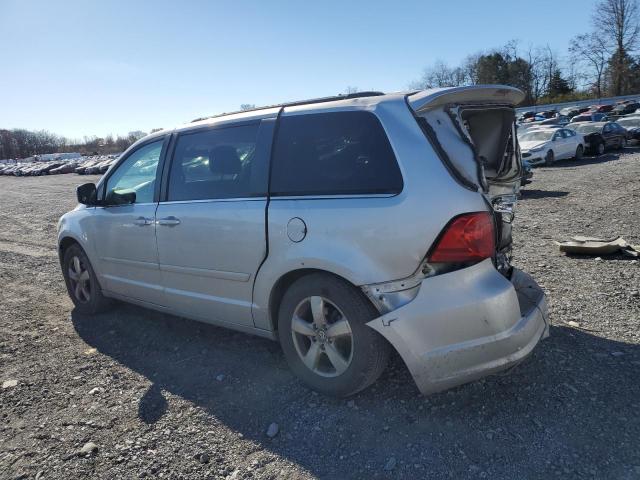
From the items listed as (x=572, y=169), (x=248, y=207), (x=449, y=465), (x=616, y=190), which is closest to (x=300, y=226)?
(x=248, y=207)

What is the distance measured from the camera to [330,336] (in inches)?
122

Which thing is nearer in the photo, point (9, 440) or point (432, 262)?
point (432, 262)

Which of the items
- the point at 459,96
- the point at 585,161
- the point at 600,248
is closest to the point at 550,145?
the point at 585,161

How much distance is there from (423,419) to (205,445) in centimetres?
128

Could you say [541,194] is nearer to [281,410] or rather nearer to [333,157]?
[333,157]

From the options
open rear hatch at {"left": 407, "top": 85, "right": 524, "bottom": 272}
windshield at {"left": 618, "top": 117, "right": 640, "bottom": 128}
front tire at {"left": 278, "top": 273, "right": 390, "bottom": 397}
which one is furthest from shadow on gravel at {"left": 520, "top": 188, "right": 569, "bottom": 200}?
windshield at {"left": 618, "top": 117, "right": 640, "bottom": 128}

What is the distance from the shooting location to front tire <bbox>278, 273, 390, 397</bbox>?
2938 millimetres

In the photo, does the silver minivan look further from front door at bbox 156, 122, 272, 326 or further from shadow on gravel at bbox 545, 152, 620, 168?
shadow on gravel at bbox 545, 152, 620, 168

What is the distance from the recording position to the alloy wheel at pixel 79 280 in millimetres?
5145

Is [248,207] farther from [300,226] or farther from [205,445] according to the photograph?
[205,445]

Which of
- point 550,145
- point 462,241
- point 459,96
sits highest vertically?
point 459,96

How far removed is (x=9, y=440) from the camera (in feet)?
10.0

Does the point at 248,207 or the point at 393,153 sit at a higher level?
the point at 393,153

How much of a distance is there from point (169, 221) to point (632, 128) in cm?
3161
